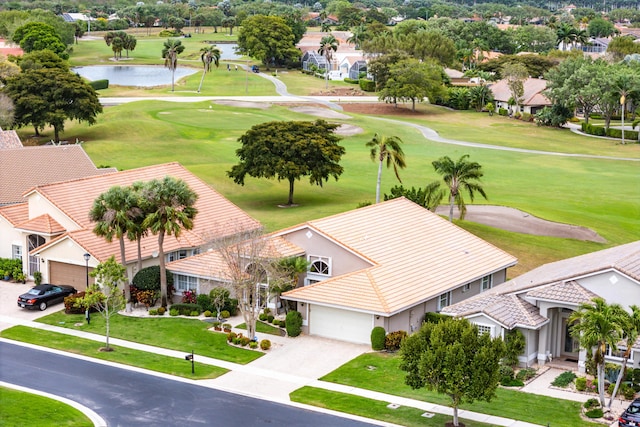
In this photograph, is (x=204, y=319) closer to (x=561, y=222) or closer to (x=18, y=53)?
(x=561, y=222)

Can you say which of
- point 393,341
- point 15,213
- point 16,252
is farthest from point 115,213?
point 393,341

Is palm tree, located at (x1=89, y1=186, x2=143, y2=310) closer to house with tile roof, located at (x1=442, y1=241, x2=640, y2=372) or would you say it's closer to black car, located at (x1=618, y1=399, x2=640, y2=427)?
house with tile roof, located at (x1=442, y1=241, x2=640, y2=372)

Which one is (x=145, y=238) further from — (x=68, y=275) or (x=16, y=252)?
(x=16, y=252)

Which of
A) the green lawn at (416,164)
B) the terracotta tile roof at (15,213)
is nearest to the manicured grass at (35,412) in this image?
the terracotta tile roof at (15,213)

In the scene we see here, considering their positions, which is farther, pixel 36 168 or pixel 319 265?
pixel 36 168

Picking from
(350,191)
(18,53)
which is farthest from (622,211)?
(18,53)

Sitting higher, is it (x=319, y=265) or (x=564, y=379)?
(x=319, y=265)
